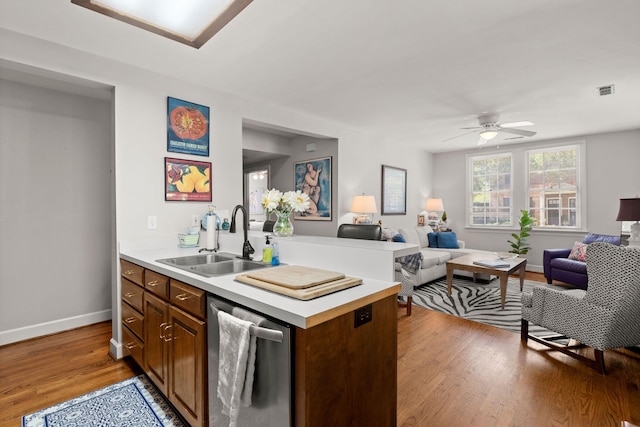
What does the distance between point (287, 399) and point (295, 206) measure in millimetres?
1181

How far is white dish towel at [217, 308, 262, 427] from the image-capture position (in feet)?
3.92

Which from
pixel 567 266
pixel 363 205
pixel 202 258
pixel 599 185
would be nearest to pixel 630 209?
pixel 567 266

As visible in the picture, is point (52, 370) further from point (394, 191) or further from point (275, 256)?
point (394, 191)

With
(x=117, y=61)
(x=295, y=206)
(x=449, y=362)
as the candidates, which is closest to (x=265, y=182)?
(x=117, y=61)

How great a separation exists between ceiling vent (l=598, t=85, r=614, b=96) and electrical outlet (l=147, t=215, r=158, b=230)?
4.64 metres

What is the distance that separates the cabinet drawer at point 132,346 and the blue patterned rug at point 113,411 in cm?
19

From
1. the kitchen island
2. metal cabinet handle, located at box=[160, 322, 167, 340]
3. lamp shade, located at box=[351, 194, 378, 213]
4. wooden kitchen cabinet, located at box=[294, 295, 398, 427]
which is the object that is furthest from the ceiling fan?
metal cabinet handle, located at box=[160, 322, 167, 340]

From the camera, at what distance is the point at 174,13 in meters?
1.97

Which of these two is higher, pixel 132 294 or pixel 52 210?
pixel 52 210

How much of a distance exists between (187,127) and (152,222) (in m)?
0.95

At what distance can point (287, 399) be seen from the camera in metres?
1.11

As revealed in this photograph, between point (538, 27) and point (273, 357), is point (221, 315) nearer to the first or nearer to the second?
point (273, 357)

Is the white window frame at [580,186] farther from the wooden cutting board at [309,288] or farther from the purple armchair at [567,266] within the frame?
the wooden cutting board at [309,288]

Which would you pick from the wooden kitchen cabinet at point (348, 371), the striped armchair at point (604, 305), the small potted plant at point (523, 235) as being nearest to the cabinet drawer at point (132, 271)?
the wooden kitchen cabinet at point (348, 371)
